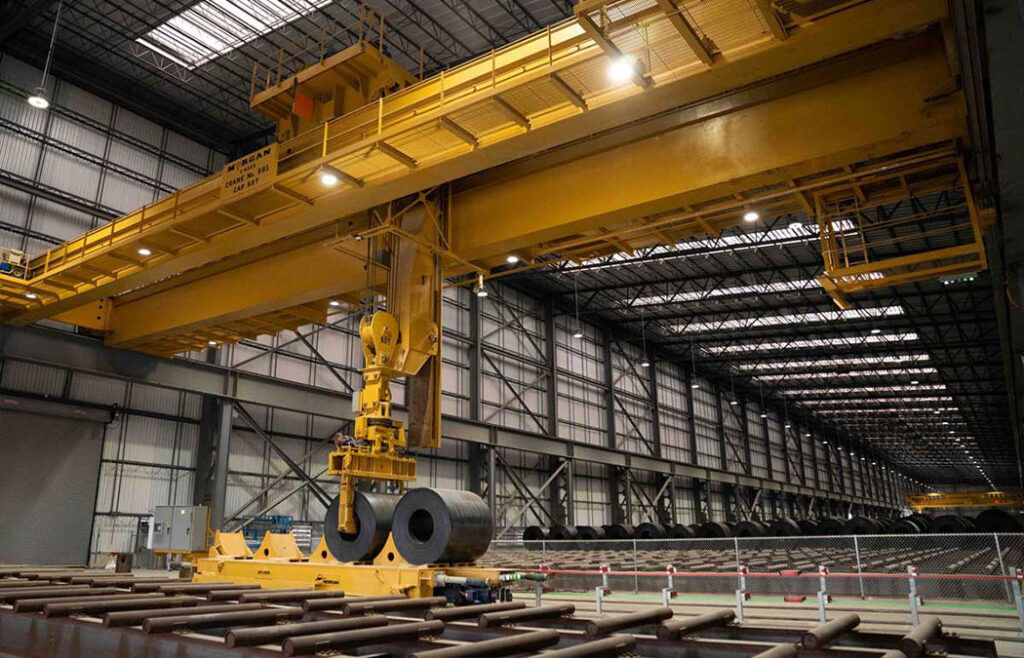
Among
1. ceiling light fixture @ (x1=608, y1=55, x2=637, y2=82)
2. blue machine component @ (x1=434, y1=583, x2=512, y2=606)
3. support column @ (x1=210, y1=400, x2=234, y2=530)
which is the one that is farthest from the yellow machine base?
support column @ (x1=210, y1=400, x2=234, y2=530)

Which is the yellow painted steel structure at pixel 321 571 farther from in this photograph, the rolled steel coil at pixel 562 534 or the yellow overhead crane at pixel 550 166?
the rolled steel coil at pixel 562 534

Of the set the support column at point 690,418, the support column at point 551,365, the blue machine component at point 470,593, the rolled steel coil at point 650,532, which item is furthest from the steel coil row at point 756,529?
the blue machine component at point 470,593

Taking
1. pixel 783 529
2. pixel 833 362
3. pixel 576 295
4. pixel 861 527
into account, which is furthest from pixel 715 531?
pixel 833 362

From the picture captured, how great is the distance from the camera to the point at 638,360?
142ft

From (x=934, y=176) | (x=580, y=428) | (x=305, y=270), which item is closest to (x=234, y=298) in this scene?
(x=305, y=270)

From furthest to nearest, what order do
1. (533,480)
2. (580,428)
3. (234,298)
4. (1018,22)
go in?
(580,428) < (533,480) < (234,298) < (1018,22)

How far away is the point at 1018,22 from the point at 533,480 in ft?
97.7

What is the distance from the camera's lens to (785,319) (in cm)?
3806

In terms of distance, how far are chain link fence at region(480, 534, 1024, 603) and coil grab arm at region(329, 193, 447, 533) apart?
2.51 meters

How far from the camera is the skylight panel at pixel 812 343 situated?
132ft

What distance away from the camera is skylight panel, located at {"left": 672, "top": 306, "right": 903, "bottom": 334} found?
36.4 m

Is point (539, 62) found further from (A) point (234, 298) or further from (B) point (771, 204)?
(A) point (234, 298)

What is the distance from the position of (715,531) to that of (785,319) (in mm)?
14867

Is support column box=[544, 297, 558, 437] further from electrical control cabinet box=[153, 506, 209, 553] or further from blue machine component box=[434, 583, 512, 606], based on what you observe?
blue machine component box=[434, 583, 512, 606]
